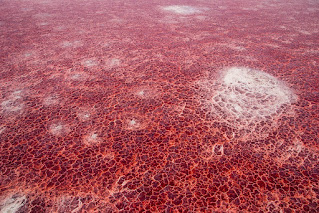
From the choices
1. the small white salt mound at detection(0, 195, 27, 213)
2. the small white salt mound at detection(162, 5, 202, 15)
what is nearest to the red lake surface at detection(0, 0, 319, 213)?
the small white salt mound at detection(0, 195, 27, 213)

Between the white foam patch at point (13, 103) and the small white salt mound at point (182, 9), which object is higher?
the white foam patch at point (13, 103)

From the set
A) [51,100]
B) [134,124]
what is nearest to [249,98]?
[134,124]

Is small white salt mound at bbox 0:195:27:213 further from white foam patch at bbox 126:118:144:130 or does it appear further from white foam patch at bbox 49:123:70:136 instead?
white foam patch at bbox 126:118:144:130

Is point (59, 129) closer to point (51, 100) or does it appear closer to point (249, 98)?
point (51, 100)

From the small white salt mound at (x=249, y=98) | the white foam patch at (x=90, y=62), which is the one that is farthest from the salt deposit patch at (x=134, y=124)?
the white foam patch at (x=90, y=62)

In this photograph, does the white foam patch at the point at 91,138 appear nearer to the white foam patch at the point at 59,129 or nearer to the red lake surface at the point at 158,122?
the red lake surface at the point at 158,122
